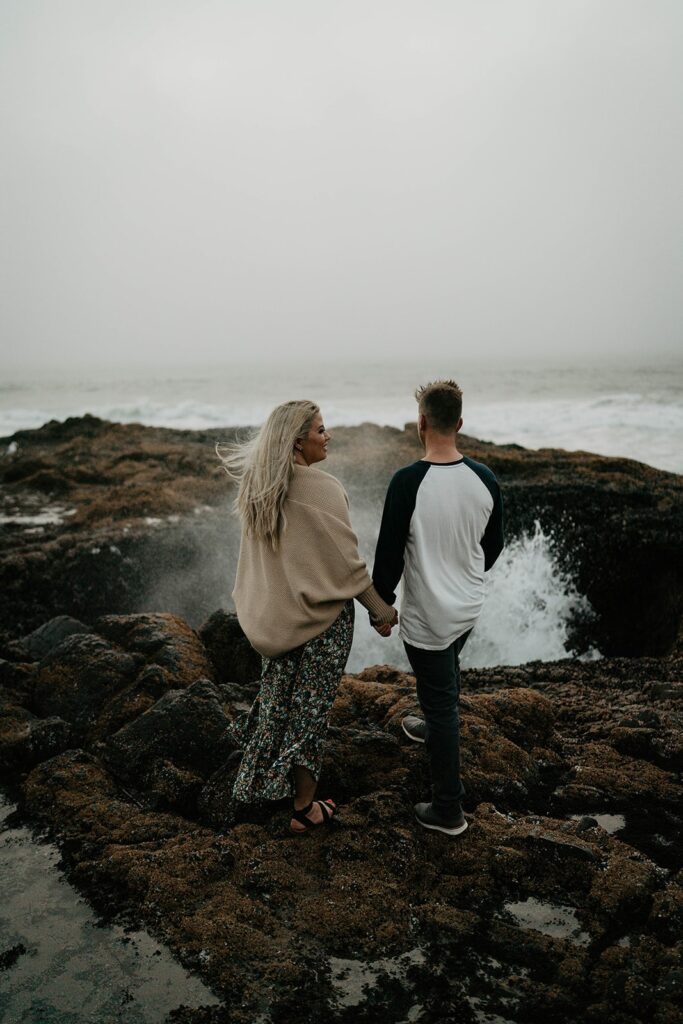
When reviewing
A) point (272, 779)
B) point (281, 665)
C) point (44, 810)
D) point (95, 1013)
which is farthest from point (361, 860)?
point (44, 810)

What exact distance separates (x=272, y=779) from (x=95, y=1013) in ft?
3.73

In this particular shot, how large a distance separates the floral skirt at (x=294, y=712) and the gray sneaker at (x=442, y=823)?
0.59m

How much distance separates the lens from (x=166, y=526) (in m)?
8.71

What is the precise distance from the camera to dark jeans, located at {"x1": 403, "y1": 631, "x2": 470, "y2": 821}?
3148mm

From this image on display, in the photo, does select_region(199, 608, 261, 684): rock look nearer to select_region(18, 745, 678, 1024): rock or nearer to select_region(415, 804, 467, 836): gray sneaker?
select_region(18, 745, 678, 1024): rock

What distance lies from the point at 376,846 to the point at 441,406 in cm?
216

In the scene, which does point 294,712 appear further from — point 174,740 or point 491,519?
point 491,519

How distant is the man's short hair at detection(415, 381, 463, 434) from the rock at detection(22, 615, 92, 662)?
384cm

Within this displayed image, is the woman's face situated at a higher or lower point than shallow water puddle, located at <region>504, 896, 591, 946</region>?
higher

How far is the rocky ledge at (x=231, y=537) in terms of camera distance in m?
7.39

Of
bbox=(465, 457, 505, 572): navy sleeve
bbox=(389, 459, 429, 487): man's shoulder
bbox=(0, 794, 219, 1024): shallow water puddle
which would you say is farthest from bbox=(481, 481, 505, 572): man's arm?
bbox=(0, 794, 219, 1024): shallow water puddle

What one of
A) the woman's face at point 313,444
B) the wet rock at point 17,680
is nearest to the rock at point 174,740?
the wet rock at point 17,680

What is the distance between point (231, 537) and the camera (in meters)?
8.62

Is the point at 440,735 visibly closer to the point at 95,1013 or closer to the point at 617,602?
the point at 95,1013
